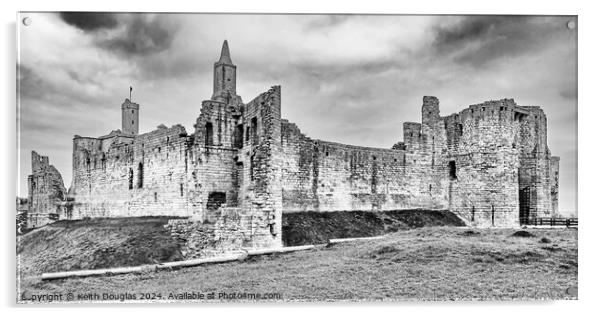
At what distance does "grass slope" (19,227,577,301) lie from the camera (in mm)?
12500

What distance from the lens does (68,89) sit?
15391 millimetres

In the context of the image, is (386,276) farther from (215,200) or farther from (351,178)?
(351,178)

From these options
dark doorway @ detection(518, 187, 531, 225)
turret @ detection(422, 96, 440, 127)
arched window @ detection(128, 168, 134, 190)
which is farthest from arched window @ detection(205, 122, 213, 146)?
dark doorway @ detection(518, 187, 531, 225)

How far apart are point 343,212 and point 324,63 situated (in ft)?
39.0

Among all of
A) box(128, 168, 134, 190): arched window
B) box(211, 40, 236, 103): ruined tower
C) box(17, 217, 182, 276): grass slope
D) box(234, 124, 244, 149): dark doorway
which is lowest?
box(17, 217, 182, 276): grass slope

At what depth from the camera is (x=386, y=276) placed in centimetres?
1333

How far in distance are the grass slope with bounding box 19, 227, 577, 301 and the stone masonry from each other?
3570mm

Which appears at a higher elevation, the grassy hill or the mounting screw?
the mounting screw

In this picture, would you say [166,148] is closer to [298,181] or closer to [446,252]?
[298,181]

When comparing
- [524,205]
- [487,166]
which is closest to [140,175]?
[487,166]

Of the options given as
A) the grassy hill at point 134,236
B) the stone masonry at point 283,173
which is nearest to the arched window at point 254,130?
the stone masonry at point 283,173

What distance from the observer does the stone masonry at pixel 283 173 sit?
60.9ft

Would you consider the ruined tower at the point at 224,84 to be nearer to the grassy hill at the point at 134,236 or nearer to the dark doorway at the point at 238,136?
the grassy hill at the point at 134,236

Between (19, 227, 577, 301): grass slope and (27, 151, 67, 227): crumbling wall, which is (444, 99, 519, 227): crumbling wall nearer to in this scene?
(19, 227, 577, 301): grass slope
